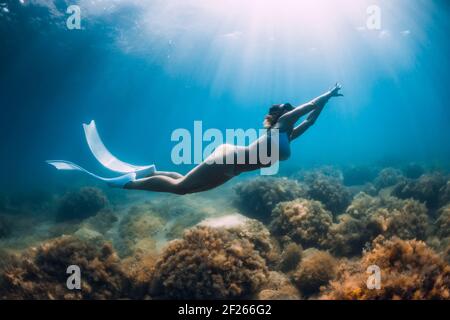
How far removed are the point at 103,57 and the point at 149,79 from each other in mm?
15097

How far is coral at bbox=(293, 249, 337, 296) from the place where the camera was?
6.57 meters

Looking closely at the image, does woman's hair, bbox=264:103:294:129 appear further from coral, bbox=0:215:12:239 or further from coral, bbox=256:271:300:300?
coral, bbox=0:215:12:239

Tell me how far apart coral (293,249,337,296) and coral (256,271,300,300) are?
0.23 meters

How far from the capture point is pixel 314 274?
21.9ft

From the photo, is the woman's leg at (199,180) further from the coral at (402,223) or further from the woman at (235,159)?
the coral at (402,223)

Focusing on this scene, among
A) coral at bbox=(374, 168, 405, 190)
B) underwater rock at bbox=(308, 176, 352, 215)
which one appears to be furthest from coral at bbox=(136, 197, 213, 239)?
coral at bbox=(374, 168, 405, 190)

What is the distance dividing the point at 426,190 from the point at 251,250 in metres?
9.07

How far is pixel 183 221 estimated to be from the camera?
1119cm

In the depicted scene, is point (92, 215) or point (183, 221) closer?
point (183, 221)

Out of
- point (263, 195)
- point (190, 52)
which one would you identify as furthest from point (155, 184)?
point (190, 52)

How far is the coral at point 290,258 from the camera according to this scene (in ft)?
25.4

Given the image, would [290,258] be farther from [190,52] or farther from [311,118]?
[190,52]
